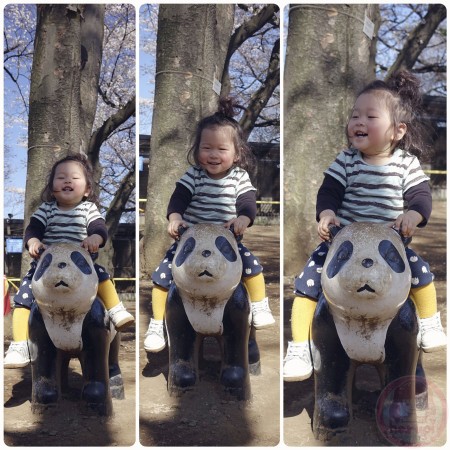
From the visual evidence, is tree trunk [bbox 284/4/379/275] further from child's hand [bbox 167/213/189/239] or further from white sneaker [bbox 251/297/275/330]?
child's hand [bbox 167/213/189/239]

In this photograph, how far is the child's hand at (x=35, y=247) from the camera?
104 inches

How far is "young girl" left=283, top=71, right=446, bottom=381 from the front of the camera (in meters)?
2.33

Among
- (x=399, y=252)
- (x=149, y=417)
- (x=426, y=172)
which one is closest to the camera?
(x=399, y=252)

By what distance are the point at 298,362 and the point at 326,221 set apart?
20.3 inches

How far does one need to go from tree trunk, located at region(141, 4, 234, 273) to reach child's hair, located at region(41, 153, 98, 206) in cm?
25

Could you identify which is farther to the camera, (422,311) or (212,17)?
(212,17)

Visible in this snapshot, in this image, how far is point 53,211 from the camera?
8.81 ft

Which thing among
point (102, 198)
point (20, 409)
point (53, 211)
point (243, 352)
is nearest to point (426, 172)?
point (243, 352)

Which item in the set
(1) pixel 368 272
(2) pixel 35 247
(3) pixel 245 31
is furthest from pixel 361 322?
(2) pixel 35 247

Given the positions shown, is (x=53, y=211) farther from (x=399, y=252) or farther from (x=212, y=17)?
(x=399, y=252)

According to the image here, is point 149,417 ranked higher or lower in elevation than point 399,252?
lower

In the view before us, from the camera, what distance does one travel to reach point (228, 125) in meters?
2.51

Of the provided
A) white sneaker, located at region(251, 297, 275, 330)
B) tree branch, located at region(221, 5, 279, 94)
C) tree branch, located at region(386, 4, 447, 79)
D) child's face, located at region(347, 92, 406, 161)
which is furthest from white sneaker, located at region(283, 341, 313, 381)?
tree branch, located at region(386, 4, 447, 79)

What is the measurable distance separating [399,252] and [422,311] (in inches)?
9.9
